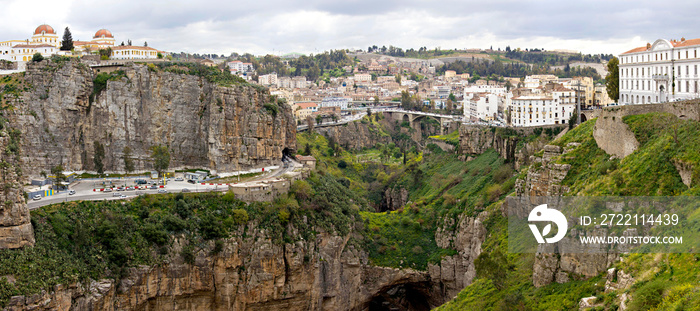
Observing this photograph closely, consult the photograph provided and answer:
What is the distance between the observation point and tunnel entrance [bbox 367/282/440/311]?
56.2 m

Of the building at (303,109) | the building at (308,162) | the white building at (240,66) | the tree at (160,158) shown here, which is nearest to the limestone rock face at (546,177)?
the building at (308,162)

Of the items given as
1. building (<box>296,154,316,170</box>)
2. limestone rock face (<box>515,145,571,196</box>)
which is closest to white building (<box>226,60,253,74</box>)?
building (<box>296,154,316,170</box>)

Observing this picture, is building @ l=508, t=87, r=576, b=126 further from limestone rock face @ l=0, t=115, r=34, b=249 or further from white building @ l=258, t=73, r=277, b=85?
white building @ l=258, t=73, r=277, b=85

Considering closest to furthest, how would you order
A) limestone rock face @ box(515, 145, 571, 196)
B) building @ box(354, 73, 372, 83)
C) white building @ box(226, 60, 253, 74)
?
limestone rock face @ box(515, 145, 571, 196) < white building @ box(226, 60, 253, 74) < building @ box(354, 73, 372, 83)

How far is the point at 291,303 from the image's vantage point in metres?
49.4

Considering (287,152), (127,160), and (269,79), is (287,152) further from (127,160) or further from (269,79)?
(269,79)

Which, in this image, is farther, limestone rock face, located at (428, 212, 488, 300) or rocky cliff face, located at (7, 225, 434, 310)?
limestone rock face, located at (428, 212, 488, 300)

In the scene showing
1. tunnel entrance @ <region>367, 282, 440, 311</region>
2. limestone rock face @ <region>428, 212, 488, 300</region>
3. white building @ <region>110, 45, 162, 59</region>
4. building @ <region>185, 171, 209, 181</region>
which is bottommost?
A: tunnel entrance @ <region>367, 282, 440, 311</region>

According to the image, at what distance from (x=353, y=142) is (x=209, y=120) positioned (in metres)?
44.5

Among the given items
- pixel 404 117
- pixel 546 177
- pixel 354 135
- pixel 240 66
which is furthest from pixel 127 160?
pixel 240 66

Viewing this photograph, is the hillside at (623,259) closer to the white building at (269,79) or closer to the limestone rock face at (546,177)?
the limestone rock face at (546,177)

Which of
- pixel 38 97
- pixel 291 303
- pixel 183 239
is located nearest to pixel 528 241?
pixel 291 303

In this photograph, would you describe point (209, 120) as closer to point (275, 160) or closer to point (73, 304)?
point (275, 160)

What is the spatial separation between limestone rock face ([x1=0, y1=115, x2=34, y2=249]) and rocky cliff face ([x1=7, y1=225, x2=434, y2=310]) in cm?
376
